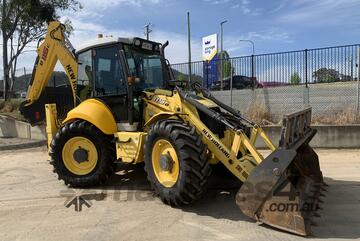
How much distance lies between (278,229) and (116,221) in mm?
2207

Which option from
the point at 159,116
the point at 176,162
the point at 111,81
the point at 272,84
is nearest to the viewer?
the point at 176,162

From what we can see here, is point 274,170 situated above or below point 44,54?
below

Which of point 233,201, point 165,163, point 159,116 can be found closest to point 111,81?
point 159,116

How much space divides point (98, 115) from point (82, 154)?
0.81m

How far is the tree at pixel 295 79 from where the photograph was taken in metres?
16.7

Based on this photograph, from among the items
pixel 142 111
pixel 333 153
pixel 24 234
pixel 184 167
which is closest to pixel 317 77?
pixel 333 153

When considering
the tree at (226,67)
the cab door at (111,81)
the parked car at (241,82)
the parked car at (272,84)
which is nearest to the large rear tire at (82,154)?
the cab door at (111,81)

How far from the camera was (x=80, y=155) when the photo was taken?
8.36m

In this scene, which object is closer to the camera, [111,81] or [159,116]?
[159,116]

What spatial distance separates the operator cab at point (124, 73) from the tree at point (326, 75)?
9.33 meters

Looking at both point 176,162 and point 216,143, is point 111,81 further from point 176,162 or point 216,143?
point 216,143

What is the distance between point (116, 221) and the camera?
248 inches

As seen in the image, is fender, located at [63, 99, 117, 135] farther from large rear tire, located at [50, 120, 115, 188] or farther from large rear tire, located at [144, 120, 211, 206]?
large rear tire, located at [144, 120, 211, 206]

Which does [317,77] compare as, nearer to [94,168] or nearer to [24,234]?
[94,168]
